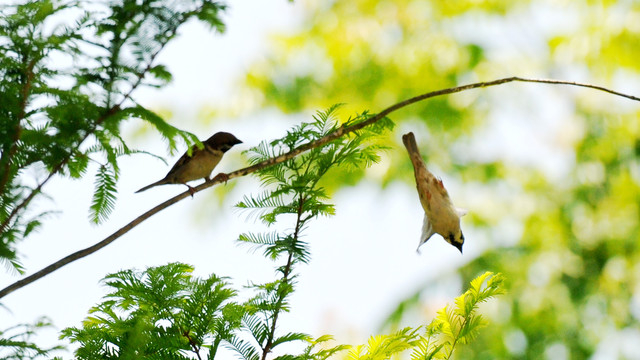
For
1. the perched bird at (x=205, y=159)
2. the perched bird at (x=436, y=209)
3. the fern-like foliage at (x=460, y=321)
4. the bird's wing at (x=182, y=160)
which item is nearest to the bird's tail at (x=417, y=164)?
the perched bird at (x=436, y=209)

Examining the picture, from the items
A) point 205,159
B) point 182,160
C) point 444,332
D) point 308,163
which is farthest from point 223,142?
point 444,332

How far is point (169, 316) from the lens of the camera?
4.77ft

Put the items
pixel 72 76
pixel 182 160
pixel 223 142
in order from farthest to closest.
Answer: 1. pixel 182 160
2. pixel 223 142
3. pixel 72 76

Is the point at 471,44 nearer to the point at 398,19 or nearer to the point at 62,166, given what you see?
the point at 398,19

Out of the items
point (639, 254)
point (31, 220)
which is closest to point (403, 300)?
point (639, 254)

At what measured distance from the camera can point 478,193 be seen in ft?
20.7

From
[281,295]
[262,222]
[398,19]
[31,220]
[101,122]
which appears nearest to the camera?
[101,122]

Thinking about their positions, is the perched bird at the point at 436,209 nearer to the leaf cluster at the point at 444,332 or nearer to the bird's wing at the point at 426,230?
the bird's wing at the point at 426,230

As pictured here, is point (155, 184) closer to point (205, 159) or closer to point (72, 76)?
point (205, 159)

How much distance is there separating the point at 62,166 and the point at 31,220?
8.7 inches

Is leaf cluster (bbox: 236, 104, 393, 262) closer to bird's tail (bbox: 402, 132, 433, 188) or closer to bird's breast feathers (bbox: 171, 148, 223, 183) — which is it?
bird's tail (bbox: 402, 132, 433, 188)

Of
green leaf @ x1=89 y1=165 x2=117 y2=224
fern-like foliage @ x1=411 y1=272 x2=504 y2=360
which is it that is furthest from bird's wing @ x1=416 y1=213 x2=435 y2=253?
green leaf @ x1=89 y1=165 x2=117 y2=224

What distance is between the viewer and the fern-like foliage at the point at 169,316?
1.41 m

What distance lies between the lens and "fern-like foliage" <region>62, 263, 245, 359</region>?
4.62 ft
